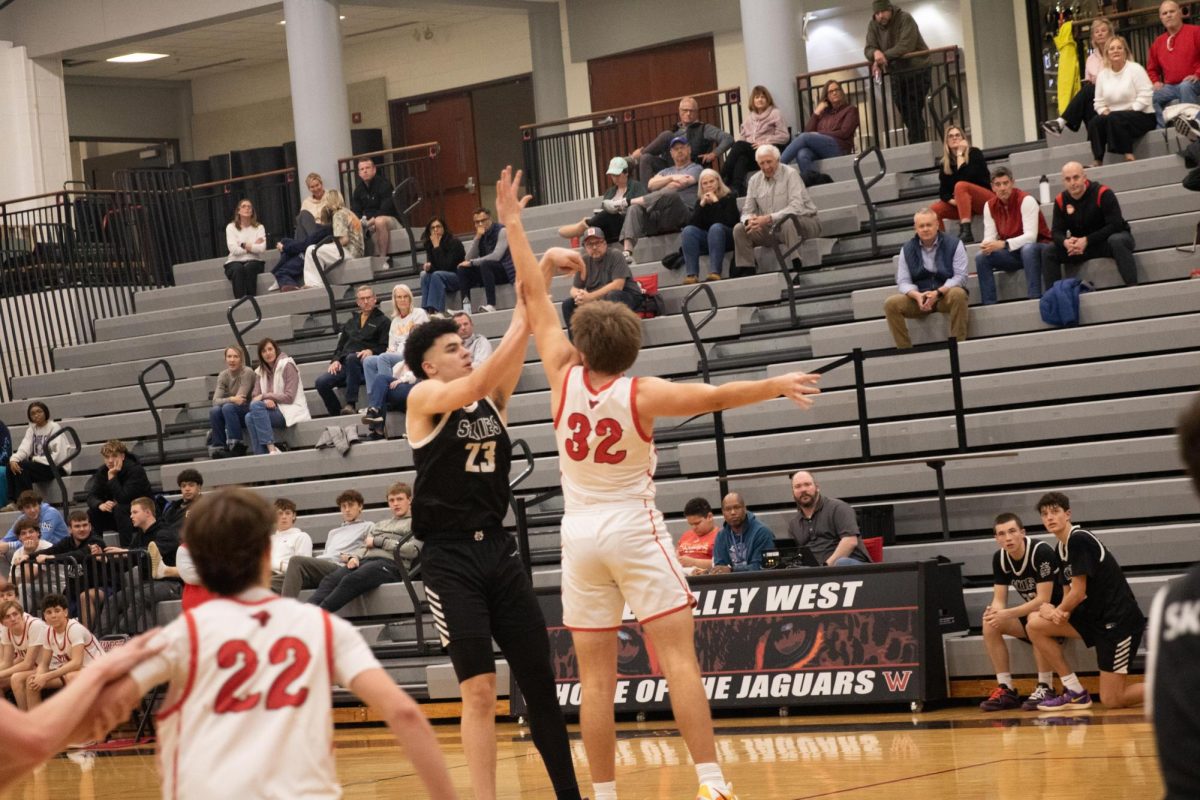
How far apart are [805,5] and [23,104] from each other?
1045cm

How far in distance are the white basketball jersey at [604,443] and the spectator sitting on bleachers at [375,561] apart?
279 inches

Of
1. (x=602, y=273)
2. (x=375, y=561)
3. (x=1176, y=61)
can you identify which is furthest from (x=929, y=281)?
(x=375, y=561)

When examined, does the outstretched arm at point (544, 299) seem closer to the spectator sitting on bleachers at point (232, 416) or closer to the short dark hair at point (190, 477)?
the short dark hair at point (190, 477)

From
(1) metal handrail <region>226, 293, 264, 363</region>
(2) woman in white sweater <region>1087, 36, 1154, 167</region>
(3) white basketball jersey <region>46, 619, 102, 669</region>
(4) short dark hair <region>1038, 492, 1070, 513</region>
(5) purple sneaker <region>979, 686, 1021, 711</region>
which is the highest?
(2) woman in white sweater <region>1087, 36, 1154, 167</region>

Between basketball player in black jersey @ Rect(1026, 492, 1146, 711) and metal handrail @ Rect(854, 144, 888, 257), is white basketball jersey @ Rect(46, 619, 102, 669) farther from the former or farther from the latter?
basketball player in black jersey @ Rect(1026, 492, 1146, 711)

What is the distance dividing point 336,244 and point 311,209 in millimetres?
667

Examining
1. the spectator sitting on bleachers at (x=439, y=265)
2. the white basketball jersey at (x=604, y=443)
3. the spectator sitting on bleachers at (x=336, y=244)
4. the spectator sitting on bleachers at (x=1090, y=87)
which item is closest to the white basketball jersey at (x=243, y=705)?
the white basketball jersey at (x=604, y=443)

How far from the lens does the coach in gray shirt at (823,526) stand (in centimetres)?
1109

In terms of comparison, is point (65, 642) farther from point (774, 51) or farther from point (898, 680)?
point (774, 51)

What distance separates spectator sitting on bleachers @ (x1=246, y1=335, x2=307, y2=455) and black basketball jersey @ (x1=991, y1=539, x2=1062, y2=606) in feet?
25.8

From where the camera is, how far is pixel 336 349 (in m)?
16.2

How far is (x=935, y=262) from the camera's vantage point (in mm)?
12891

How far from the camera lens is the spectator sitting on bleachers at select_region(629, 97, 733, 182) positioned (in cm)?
1639

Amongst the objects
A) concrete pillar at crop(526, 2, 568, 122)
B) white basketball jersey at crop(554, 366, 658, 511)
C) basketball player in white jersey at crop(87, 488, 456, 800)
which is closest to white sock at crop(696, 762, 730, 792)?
white basketball jersey at crop(554, 366, 658, 511)
